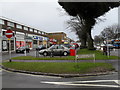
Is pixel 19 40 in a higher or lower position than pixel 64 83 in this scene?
higher

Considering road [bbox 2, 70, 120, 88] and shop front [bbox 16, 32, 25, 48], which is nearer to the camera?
road [bbox 2, 70, 120, 88]

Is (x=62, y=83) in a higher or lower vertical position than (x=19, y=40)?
lower

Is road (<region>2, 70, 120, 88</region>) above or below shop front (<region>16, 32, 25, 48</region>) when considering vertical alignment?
below

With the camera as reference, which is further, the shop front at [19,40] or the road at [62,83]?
the shop front at [19,40]

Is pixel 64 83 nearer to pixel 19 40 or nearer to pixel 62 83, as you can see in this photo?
pixel 62 83

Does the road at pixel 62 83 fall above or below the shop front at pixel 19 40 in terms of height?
below

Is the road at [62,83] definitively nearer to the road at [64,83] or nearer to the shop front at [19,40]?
the road at [64,83]

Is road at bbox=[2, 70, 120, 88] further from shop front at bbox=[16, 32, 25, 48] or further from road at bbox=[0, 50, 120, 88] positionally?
shop front at bbox=[16, 32, 25, 48]

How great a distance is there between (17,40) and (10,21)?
21.6 ft

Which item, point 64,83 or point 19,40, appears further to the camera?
point 19,40

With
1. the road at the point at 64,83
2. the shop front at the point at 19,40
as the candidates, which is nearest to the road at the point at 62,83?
the road at the point at 64,83

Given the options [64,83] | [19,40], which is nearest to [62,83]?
[64,83]

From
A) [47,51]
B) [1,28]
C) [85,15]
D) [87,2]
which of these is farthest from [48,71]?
[1,28]

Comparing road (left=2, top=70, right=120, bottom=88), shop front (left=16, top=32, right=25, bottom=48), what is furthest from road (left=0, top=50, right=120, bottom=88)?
shop front (left=16, top=32, right=25, bottom=48)
